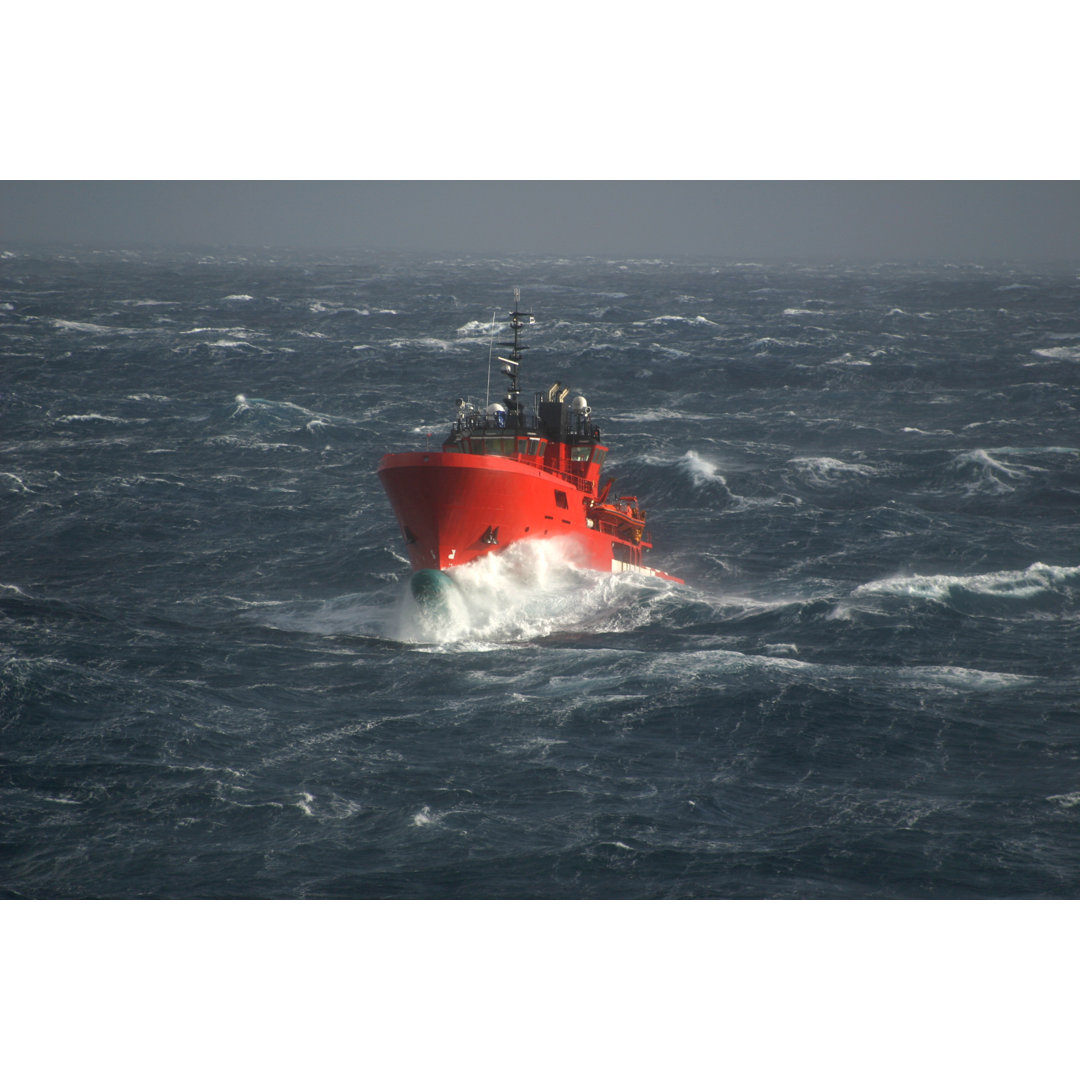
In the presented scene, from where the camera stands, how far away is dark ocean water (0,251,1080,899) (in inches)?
1041

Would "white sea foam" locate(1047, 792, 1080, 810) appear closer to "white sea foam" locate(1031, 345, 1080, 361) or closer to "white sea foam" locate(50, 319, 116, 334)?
"white sea foam" locate(1031, 345, 1080, 361)

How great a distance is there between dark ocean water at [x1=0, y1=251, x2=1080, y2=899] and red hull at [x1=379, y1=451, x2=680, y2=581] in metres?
1.48

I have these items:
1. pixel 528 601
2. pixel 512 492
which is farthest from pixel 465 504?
pixel 528 601

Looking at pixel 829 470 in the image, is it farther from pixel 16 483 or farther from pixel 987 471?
pixel 16 483

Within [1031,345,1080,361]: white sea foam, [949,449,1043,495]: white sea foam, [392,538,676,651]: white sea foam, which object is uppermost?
[1031,345,1080,361]: white sea foam

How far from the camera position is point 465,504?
46.1 m

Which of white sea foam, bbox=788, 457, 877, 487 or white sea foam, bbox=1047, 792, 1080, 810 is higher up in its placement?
white sea foam, bbox=788, 457, 877, 487

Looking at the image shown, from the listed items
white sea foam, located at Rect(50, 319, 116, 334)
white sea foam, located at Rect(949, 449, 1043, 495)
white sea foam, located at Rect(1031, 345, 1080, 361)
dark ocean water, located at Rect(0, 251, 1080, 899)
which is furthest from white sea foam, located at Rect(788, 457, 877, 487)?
white sea foam, located at Rect(50, 319, 116, 334)

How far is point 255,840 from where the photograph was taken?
1051 inches

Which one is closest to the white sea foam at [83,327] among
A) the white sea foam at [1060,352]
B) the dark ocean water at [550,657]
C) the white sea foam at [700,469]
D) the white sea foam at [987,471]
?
the dark ocean water at [550,657]

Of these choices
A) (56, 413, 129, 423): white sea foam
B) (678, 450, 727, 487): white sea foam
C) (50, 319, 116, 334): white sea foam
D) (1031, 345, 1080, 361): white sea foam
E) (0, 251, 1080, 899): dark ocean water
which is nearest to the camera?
(0, 251, 1080, 899): dark ocean water

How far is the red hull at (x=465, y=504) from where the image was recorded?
150ft

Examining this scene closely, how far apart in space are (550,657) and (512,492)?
9.36m

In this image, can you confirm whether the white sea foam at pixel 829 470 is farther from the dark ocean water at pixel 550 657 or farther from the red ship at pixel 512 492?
the red ship at pixel 512 492
